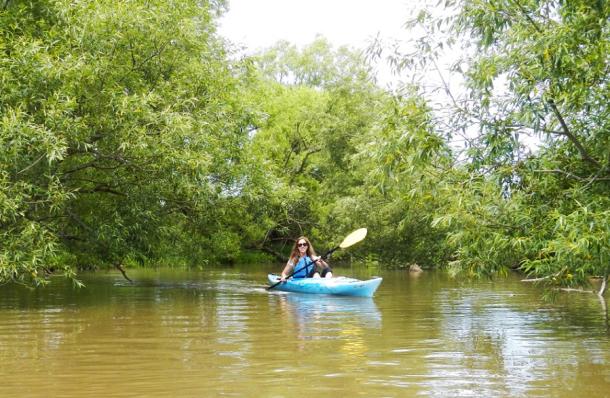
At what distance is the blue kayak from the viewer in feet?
46.8

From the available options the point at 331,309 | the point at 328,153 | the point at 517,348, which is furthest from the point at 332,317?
the point at 328,153

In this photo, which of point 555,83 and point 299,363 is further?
point 555,83

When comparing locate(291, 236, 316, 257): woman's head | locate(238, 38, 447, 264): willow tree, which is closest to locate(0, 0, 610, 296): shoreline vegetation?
locate(291, 236, 316, 257): woman's head

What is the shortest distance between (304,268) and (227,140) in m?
3.20

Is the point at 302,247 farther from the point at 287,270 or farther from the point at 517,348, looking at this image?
the point at 517,348

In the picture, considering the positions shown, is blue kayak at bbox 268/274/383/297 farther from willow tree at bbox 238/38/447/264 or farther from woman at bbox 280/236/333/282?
willow tree at bbox 238/38/447/264

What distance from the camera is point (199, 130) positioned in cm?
1330

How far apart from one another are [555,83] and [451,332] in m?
3.16

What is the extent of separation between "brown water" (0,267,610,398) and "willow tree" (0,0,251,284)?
156 centimetres

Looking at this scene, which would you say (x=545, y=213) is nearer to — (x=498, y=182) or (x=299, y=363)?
(x=498, y=182)

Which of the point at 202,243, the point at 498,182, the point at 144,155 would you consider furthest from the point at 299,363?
the point at 202,243

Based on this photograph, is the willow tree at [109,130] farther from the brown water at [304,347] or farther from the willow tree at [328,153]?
the willow tree at [328,153]

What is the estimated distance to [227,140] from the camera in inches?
595

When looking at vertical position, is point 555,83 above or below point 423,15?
below
